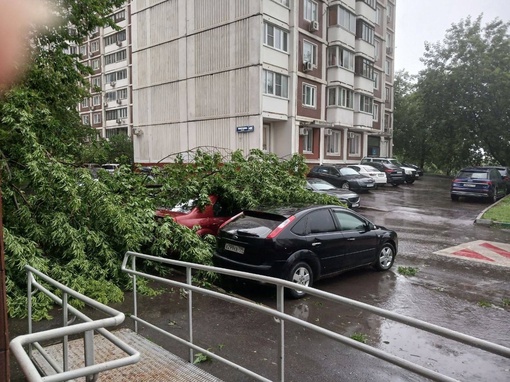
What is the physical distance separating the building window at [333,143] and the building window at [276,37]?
8331 mm

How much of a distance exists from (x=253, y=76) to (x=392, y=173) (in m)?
12.0

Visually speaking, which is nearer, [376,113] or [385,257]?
[385,257]

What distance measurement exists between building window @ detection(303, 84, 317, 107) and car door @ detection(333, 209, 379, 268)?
21.3 meters

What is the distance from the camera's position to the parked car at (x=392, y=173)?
2859cm

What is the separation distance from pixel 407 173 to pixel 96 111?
1679 inches

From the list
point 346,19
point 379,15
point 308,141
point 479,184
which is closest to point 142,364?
point 479,184

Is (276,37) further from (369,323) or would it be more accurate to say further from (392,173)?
(369,323)

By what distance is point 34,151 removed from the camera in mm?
6594

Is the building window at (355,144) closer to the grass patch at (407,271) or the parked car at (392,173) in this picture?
the parked car at (392,173)

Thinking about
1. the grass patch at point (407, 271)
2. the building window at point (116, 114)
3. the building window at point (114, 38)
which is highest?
the building window at point (114, 38)

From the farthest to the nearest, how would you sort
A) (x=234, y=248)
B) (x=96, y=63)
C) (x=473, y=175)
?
1. (x=96, y=63)
2. (x=473, y=175)
3. (x=234, y=248)

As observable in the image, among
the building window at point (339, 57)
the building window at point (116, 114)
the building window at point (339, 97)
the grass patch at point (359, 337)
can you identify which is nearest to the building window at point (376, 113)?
the building window at point (339, 97)

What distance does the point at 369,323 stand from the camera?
5.76 m

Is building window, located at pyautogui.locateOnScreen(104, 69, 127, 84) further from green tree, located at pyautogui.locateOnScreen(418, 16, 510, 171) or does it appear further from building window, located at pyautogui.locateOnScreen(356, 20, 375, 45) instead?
green tree, located at pyautogui.locateOnScreen(418, 16, 510, 171)
